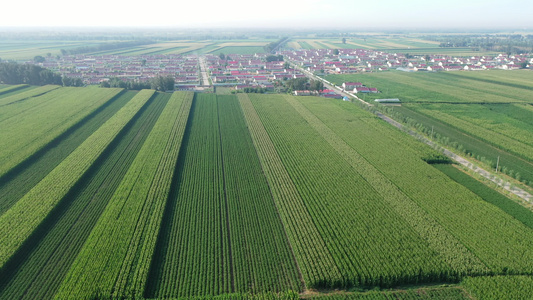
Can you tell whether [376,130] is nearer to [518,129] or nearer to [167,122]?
[518,129]

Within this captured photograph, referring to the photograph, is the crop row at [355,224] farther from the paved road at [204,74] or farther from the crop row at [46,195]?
the paved road at [204,74]

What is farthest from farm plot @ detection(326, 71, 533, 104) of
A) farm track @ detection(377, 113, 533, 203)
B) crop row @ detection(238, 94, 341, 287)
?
crop row @ detection(238, 94, 341, 287)

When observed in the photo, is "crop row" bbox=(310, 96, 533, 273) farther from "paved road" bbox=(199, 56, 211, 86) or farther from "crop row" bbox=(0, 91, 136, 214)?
"paved road" bbox=(199, 56, 211, 86)

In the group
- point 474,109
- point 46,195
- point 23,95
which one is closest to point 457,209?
point 46,195

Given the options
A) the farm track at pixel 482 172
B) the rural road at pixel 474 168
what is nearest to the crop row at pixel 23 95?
the rural road at pixel 474 168

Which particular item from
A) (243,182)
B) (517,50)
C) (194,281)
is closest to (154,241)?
(194,281)

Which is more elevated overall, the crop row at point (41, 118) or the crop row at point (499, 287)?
the crop row at point (41, 118)
